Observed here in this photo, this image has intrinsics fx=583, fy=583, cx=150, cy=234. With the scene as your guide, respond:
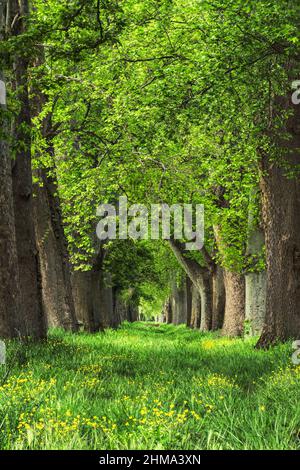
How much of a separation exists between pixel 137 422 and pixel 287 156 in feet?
30.4

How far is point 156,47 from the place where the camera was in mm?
15680

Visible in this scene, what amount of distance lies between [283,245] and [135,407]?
27.0 feet

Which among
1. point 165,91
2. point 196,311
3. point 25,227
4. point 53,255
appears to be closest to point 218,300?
point 196,311

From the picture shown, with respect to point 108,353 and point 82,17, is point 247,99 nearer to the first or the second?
point 82,17

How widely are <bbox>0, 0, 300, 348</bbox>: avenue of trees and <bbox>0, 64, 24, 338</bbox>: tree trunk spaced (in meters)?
0.03

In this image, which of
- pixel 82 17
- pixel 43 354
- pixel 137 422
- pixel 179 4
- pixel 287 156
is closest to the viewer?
pixel 137 422

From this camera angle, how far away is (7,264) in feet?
36.3

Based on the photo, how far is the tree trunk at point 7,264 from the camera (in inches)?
429

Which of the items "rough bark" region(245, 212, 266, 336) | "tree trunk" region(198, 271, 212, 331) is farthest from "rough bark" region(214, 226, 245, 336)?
"tree trunk" region(198, 271, 212, 331)

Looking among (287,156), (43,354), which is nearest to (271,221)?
(287,156)

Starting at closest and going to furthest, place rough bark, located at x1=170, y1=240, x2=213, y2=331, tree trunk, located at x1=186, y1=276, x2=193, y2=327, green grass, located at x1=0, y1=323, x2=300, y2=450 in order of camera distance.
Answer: green grass, located at x1=0, y1=323, x2=300, y2=450 → rough bark, located at x1=170, y1=240, x2=213, y2=331 → tree trunk, located at x1=186, y1=276, x2=193, y2=327

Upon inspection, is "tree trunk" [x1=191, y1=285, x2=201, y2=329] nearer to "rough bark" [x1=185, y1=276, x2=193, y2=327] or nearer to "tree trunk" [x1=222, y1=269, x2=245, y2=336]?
"rough bark" [x1=185, y1=276, x2=193, y2=327]

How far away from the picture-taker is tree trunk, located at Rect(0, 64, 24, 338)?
10.9 metres

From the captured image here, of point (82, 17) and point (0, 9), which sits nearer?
point (82, 17)
